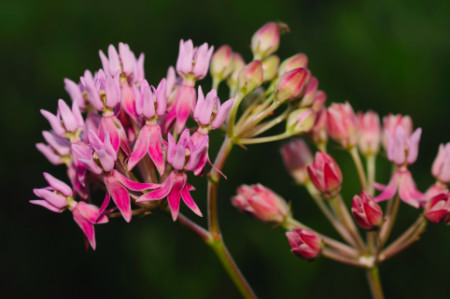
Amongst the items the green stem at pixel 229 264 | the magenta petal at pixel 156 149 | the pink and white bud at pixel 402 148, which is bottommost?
the green stem at pixel 229 264

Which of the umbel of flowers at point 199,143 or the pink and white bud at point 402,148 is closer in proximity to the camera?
the umbel of flowers at point 199,143

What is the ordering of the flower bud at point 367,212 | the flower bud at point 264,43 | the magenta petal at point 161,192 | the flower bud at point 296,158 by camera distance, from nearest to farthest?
1. the magenta petal at point 161,192
2. the flower bud at point 367,212
3. the flower bud at point 264,43
4. the flower bud at point 296,158

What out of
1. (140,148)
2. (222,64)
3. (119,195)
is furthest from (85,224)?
(222,64)

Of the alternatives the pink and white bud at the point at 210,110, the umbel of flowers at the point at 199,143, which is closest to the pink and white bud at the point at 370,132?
the umbel of flowers at the point at 199,143

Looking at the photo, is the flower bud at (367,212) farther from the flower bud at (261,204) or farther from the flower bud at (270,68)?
the flower bud at (270,68)

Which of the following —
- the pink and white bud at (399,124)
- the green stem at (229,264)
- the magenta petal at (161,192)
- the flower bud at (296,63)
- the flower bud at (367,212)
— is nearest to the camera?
the magenta petal at (161,192)

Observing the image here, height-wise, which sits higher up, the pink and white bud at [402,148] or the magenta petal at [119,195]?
the magenta petal at [119,195]
